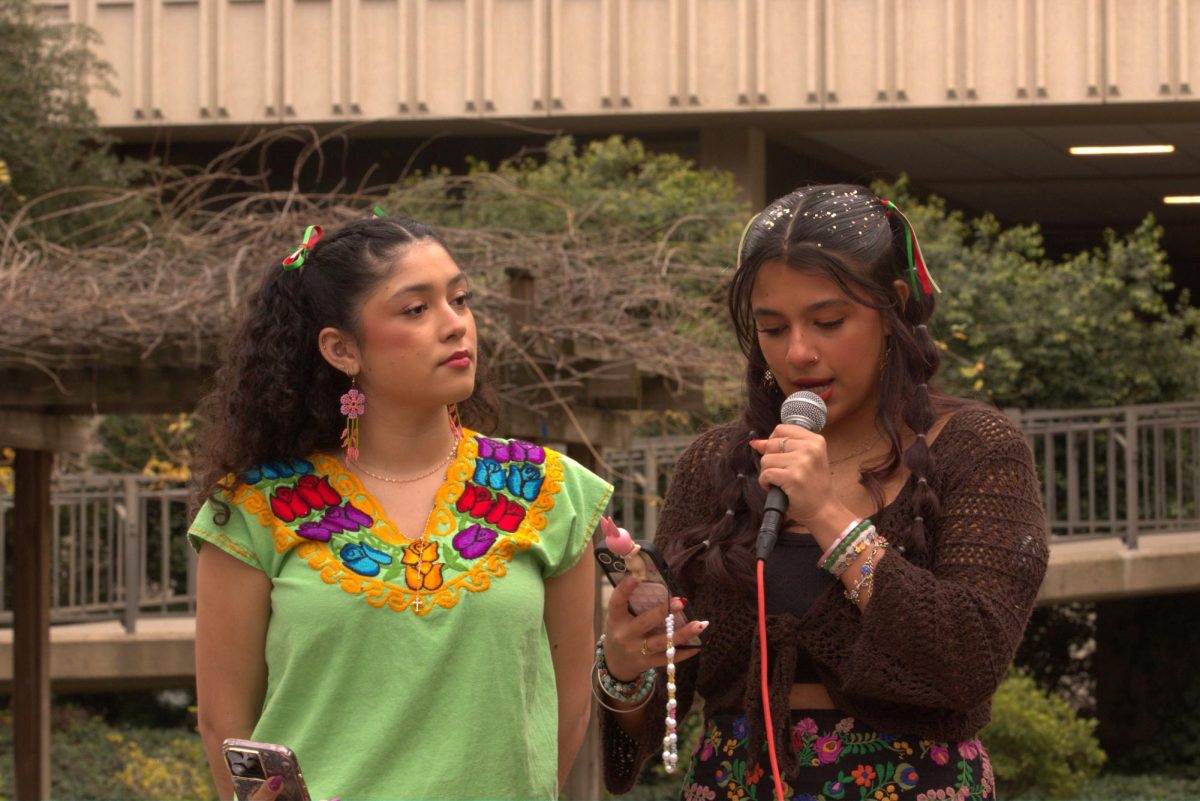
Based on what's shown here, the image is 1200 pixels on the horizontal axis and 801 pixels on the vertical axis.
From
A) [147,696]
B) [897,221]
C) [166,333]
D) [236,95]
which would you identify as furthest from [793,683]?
[236,95]

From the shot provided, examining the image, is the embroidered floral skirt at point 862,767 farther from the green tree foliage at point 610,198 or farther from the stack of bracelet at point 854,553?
the green tree foliage at point 610,198

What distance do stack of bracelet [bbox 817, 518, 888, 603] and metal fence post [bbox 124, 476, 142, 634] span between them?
1021 centimetres

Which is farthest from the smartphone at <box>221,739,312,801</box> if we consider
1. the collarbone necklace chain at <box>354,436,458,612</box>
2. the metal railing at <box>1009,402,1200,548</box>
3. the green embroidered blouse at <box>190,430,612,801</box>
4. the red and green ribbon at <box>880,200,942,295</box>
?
the metal railing at <box>1009,402,1200,548</box>

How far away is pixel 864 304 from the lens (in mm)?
2633

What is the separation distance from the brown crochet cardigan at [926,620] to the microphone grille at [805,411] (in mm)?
181

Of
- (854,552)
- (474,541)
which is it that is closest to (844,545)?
(854,552)

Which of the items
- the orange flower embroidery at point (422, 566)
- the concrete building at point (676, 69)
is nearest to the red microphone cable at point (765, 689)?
the orange flower embroidery at point (422, 566)

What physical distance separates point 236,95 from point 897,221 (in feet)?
45.0

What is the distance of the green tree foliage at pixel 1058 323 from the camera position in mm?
12602

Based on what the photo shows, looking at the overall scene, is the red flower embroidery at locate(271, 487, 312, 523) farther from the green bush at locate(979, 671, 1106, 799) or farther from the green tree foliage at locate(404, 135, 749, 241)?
the green bush at locate(979, 671, 1106, 799)

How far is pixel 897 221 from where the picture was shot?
2775mm

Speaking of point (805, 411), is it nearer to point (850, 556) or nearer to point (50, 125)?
point (850, 556)

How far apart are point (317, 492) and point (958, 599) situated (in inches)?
38.9

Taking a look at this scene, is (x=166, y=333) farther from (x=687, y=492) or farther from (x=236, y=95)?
(x=236, y=95)
